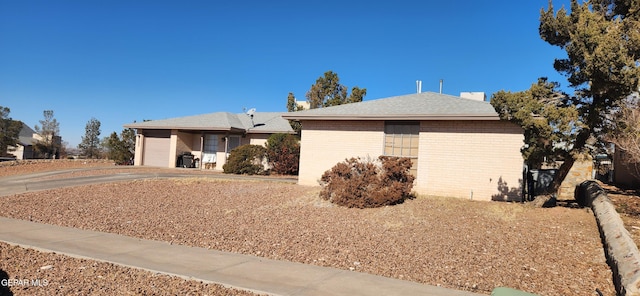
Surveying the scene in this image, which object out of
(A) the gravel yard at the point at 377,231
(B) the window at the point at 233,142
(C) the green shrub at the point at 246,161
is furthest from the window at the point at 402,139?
(B) the window at the point at 233,142

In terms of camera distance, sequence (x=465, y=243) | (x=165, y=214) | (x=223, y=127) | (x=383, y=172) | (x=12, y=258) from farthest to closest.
Answer: (x=223, y=127)
(x=383, y=172)
(x=165, y=214)
(x=465, y=243)
(x=12, y=258)

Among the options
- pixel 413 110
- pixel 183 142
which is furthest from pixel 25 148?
pixel 413 110

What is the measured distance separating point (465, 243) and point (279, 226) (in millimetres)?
3958

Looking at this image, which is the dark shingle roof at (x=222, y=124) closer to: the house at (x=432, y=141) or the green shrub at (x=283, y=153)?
the green shrub at (x=283, y=153)

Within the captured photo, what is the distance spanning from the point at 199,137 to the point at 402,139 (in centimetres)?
1630

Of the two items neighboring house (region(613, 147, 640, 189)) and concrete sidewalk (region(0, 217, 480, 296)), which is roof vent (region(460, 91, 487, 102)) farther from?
concrete sidewalk (region(0, 217, 480, 296))

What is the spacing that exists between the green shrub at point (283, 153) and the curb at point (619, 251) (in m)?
15.5

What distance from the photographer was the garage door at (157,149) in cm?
2669

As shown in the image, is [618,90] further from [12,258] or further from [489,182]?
[12,258]

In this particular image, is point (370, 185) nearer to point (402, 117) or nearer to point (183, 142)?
point (402, 117)

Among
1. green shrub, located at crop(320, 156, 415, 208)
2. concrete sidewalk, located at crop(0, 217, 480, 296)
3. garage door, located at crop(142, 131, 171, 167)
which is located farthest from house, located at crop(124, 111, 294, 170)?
concrete sidewalk, located at crop(0, 217, 480, 296)

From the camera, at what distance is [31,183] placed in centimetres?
1578

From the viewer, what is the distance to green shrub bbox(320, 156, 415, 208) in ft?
38.9

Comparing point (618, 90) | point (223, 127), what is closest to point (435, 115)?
point (618, 90)
